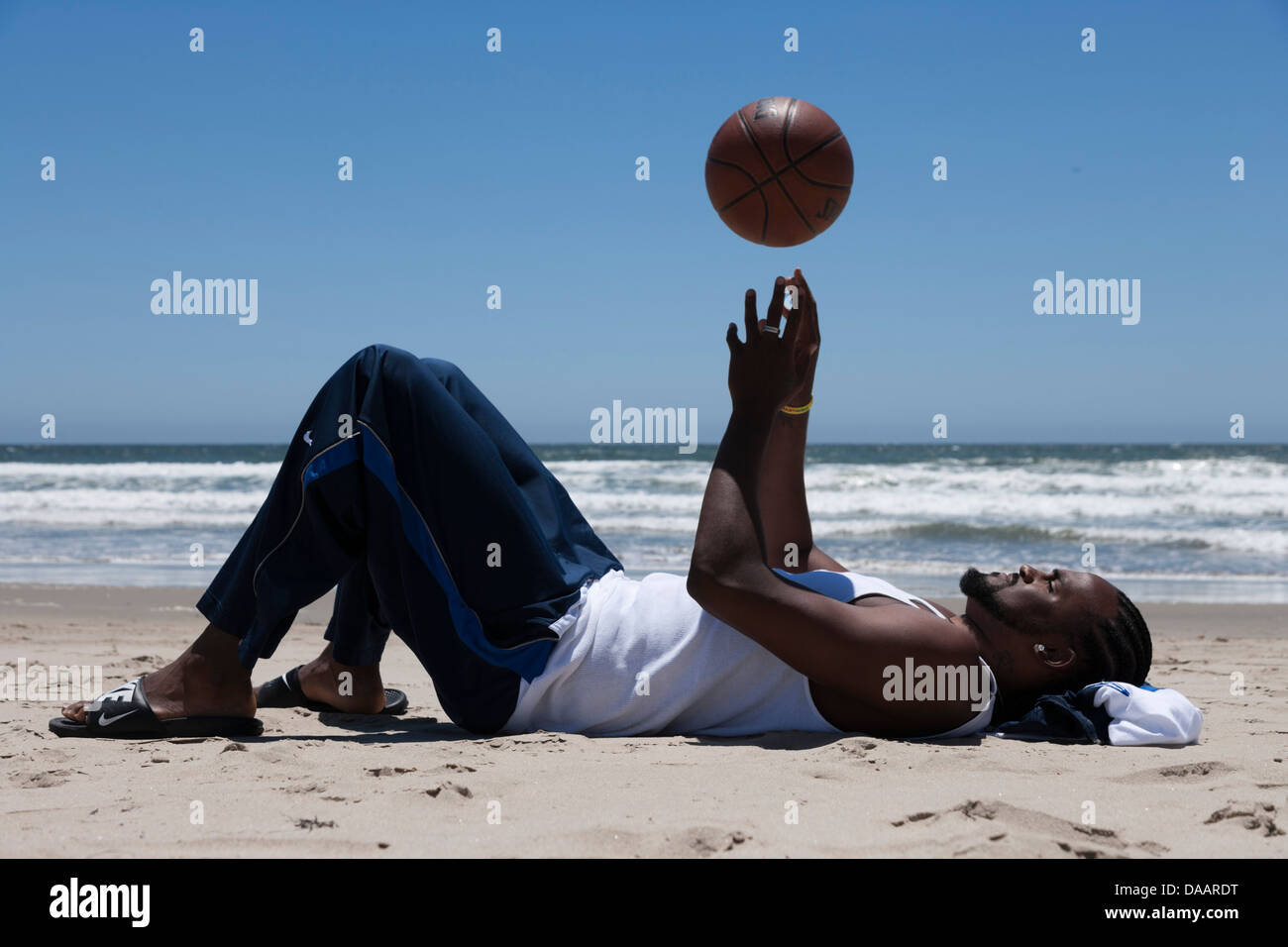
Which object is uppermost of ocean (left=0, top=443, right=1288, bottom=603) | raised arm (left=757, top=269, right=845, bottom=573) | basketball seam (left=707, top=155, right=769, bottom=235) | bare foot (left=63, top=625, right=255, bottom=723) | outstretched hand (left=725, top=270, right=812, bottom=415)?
basketball seam (left=707, top=155, right=769, bottom=235)

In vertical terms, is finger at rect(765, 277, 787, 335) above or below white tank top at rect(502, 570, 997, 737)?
above

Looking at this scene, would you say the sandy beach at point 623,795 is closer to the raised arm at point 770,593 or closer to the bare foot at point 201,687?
the bare foot at point 201,687

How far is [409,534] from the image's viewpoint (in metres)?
2.92

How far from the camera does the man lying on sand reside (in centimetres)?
279

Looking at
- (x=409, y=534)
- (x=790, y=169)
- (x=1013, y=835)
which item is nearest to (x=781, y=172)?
(x=790, y=169)

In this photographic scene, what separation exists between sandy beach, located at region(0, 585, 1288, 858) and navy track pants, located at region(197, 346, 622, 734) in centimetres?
35

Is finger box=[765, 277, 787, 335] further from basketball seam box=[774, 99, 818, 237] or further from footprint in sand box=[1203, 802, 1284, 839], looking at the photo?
footprint in sand box=[1203, 802, 1284, 839]

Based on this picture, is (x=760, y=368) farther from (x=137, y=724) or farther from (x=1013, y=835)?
(x=137, y=724)

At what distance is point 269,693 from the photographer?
3.79 meters

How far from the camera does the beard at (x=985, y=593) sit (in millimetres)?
3041

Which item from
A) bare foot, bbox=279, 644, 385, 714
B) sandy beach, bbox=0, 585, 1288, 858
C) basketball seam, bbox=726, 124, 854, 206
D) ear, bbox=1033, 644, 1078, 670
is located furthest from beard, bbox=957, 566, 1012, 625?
bare foot, bbox=279, 644, 385, 714

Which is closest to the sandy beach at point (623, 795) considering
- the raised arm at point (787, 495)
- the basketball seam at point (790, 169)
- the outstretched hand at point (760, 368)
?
the raised arm at point (787, 495)

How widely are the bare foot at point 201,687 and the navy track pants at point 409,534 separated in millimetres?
166

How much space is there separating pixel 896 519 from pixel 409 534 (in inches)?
607
